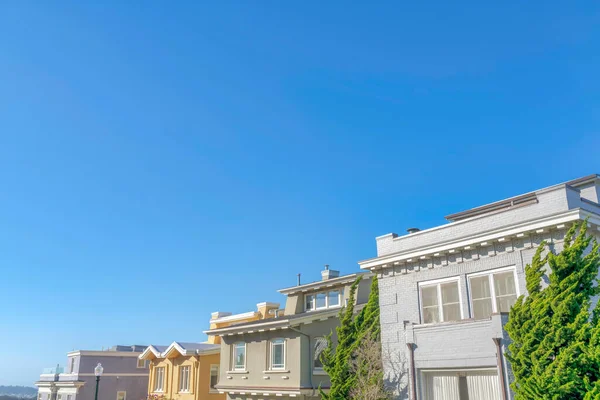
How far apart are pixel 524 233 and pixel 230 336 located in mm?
19530

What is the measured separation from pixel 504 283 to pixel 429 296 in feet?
9.55

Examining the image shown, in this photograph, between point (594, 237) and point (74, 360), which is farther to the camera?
point (74, 360)

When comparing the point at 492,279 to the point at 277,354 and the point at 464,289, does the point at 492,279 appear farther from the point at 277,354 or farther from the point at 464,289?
the point at 277,354

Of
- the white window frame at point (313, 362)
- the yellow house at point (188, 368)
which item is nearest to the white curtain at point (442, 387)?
the white window frame at point (313, 362)

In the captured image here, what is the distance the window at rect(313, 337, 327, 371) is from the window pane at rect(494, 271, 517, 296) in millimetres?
11502

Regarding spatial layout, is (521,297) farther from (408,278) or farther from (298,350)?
(298,350)

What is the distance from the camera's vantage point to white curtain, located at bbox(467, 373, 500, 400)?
16.7 meters

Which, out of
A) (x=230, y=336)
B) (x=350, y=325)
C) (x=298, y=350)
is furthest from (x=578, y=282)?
(x=230, y=336)

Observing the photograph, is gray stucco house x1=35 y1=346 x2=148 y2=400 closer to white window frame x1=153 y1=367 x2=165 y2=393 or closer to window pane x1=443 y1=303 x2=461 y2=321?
white window frame x1=153 y1=367 x2=165 y2=393

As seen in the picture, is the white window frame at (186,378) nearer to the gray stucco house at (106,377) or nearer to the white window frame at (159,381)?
the white window frame at (159,381)

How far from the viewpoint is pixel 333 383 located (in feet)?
73.0

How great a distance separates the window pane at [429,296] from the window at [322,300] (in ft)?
33.2

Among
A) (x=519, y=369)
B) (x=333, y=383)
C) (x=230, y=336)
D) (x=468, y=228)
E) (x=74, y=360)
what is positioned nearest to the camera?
(x=519, y=369)

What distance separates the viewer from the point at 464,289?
1830 cm
